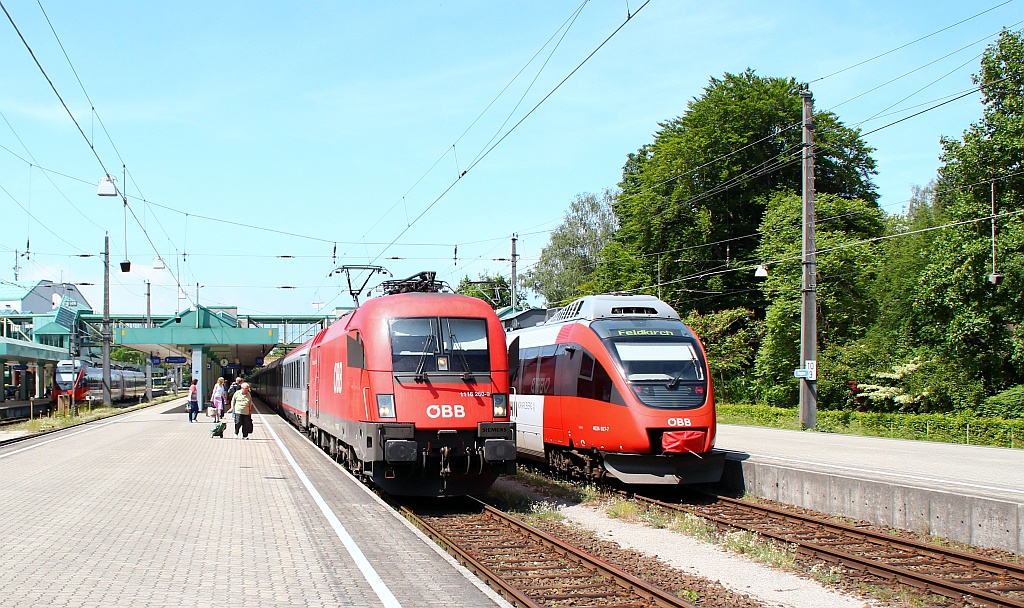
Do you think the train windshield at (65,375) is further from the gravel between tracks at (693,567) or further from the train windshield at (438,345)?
the gravel between tracks at (693,567)

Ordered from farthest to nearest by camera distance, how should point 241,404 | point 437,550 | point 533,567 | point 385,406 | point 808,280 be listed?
point 808,280 < point 241,404 < point 385,406 < point 533,567 < point 437,550

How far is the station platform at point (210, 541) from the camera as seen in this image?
7.01 m

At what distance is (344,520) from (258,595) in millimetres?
3772

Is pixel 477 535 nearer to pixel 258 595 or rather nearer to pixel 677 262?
pixel 258 595

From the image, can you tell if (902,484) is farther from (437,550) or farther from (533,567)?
(437,550)

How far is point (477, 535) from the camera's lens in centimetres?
1128

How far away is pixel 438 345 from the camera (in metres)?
13.0

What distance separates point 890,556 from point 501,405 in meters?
5.50

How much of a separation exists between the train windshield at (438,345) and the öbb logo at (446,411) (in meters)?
0.52

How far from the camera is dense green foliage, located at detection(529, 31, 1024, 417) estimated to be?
29922 millimetres

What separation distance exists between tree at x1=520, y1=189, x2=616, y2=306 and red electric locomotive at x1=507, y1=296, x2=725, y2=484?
157ft

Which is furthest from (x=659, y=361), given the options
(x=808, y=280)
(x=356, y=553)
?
(x=808, y=280)

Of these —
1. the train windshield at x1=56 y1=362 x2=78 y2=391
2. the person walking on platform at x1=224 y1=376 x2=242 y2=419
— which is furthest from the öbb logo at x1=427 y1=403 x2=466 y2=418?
the train windshield at x1=56 y1=362 x2=78 y2=391

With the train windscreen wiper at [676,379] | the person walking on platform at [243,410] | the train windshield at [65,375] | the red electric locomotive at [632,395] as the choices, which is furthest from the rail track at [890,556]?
the train windshield at [65,375]
